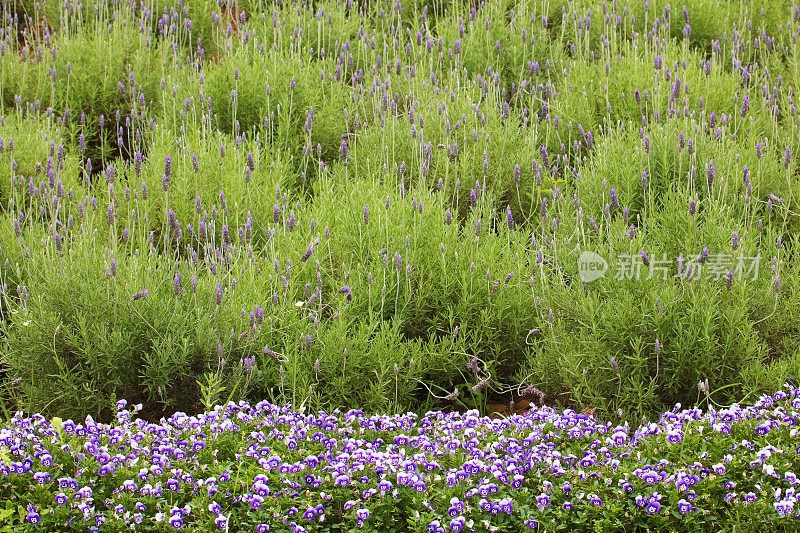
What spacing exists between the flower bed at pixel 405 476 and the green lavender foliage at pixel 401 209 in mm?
363

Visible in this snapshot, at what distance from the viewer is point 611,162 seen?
489cm

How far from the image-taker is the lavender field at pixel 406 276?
9.50 ft

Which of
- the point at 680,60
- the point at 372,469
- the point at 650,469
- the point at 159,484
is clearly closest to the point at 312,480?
the point at 372,469

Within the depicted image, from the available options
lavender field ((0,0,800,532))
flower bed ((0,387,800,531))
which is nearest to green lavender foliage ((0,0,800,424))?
lavender field ((0,0,800,532))

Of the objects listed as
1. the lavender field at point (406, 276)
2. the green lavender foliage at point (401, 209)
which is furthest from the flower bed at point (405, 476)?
the green lavender foliage at point (401, 209)

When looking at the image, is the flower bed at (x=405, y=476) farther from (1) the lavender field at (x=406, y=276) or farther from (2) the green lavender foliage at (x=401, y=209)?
(2) the green lavender foliage at (x=401, y=209)

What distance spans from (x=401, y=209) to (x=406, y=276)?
1.61ft

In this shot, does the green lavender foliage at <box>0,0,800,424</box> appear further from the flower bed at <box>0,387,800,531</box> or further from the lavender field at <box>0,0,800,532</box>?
the flower bed at <box>0,387,800,531</box>

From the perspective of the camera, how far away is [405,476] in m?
2.81

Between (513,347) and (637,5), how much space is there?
3.50 metres

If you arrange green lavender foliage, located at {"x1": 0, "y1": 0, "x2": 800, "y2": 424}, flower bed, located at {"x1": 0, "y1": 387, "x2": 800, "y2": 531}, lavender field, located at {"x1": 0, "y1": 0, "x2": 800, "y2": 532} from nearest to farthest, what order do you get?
flower bed, located at {"x1": 0, "y1": 387, "x2": 800, "y2": 531} < lavender field, located at {"x1": 0, "y1": 0, "x2": 800, "y2": 532} < green lavender foliage, located at {"x1": 0, "y1": 0, "x2": 800, "y2": 424}

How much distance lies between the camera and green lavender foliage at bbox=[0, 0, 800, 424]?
12.7 feet

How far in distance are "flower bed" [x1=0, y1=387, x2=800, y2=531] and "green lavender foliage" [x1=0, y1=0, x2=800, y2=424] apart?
1.19 feet

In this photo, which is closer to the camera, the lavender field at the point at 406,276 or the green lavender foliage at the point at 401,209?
the lavender field at the point at 406,276
